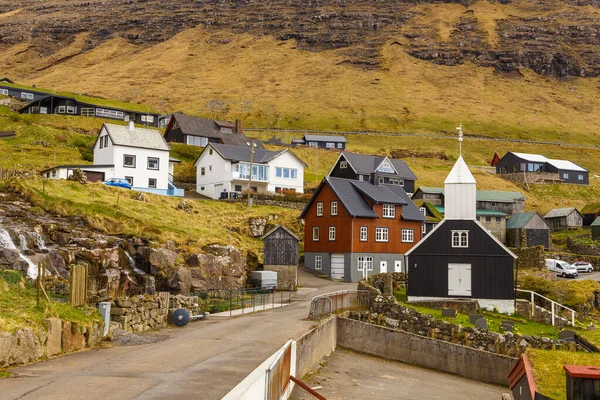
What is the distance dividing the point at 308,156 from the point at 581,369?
100301mm

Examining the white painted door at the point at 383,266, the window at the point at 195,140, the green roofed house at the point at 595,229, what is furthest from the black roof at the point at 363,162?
the window at the point at 195,140

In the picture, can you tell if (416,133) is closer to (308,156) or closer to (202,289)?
(308,156)

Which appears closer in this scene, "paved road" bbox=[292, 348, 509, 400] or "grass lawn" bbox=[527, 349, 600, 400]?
"grass lawn" bbox=[527, 349, 600, 400]

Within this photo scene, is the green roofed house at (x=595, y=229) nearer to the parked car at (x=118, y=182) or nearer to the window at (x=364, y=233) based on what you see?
the window at (x=364, y=233)

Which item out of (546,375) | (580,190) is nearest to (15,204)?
(546,375)

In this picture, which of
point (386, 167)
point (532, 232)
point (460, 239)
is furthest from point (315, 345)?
point (532, 232)

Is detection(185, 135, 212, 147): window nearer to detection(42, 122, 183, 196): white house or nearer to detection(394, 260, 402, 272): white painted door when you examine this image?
detection(42, 122, 183, 196): white house

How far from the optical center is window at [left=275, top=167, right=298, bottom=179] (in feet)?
283

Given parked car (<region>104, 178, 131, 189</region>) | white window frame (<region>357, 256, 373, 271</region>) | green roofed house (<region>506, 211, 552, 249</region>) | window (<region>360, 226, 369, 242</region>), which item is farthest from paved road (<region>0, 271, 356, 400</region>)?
green roofed house (<region>506, 211, 552, 249</region>)

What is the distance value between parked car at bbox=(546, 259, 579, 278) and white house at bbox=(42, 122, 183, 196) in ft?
133

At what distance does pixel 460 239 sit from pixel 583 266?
3182 centimetres

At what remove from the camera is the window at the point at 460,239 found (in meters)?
43.3

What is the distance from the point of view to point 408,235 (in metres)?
65.6

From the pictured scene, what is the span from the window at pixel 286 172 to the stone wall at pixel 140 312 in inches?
2195
